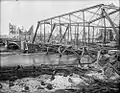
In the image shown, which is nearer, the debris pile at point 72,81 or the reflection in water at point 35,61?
the debris pile at point 72,81

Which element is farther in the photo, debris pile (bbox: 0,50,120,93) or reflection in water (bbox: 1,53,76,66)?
reflection in water (bbox: 1,53,76,66)

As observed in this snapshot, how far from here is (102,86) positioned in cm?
776

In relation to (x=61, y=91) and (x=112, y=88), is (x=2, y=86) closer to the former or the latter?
(x=61, y=91)

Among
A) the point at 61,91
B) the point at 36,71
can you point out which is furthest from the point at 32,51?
the point at 61,91

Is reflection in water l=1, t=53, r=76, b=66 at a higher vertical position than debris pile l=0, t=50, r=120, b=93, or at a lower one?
lower

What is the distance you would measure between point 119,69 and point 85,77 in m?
2.79

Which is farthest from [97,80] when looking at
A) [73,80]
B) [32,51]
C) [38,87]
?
[32,51]

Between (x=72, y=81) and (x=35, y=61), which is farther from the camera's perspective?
(x=35, y=61)

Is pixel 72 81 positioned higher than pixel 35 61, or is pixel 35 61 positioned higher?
pixel 72 81

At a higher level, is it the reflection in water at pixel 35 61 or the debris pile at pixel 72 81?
the debris pile at pixel 72 81

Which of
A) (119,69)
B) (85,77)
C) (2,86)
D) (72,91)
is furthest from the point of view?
(119,69)

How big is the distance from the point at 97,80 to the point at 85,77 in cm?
88

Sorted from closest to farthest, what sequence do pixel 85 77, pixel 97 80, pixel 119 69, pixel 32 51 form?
pixel 97 80
pixel 85 77
pixel 119 69
pixel 32 51

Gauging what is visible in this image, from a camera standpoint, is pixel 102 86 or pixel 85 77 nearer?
pixel 102 86
